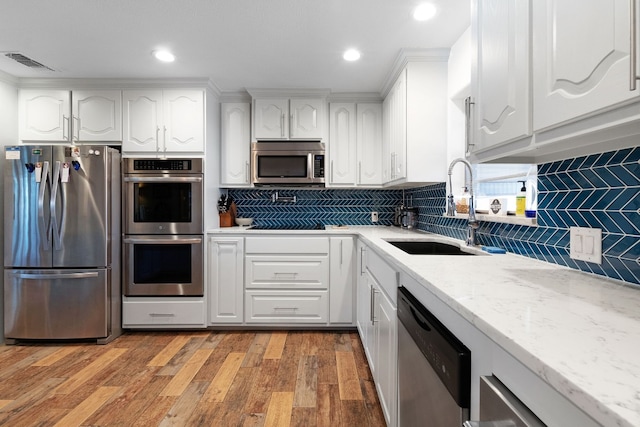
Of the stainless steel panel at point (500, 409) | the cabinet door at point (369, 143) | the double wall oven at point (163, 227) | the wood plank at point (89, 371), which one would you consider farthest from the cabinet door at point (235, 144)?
the stainless steel panel at point (500, 409)

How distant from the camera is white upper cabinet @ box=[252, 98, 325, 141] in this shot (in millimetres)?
3178

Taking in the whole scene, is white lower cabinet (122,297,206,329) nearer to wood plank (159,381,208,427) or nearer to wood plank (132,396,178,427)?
wood plank (159,381,208,427)

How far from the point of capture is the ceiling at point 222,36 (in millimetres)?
1867

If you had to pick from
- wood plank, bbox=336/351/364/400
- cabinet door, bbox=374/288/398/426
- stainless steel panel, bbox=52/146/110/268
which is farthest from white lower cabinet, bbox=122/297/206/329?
cabinet door, bbox=374/288/398/426

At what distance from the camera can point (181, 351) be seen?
101 inches

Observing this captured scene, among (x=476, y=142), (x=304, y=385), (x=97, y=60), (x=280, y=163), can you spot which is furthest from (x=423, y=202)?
(x=97, y=60)

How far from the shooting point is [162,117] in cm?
293

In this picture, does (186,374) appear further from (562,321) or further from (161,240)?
(562,321)

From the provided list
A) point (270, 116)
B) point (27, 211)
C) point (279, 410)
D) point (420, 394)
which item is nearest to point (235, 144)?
point (270, 116)

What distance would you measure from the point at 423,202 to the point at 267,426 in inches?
86.2

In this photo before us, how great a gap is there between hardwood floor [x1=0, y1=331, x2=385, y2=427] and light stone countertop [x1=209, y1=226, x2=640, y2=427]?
1.14 metres

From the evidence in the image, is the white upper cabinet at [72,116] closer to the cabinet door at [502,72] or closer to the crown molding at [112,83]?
the crown molding at [112,83]

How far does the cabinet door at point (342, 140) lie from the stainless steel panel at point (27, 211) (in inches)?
95.9

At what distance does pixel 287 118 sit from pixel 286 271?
1.49m
